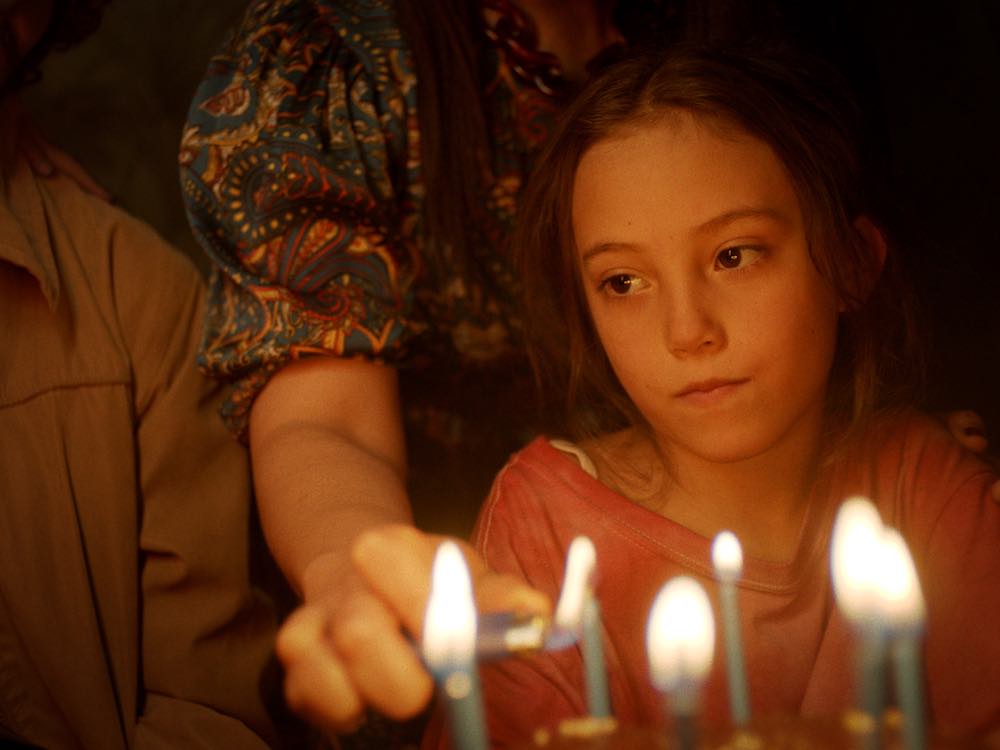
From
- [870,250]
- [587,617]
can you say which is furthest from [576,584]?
[870,250]

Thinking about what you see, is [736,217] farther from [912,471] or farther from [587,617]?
[587,617]

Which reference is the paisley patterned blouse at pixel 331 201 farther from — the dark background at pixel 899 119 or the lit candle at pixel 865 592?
the lit candle at pixel 865 592

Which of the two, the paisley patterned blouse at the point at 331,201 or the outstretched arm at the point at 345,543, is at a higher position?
the paisley patterned blouse at the point at 331,201

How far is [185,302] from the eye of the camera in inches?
49.8

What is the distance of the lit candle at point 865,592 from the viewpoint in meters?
0.47

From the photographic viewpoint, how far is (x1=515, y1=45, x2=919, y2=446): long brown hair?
96 centimetres

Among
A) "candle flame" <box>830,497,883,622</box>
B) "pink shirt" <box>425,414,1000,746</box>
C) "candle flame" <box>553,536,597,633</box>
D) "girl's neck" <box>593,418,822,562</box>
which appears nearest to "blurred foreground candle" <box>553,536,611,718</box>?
"candle flame" <box>553,536,597,633</box>

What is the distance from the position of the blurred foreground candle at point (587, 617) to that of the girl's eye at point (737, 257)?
0.36 m

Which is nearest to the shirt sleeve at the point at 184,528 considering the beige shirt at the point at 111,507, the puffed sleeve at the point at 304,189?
the beige shirt at the point at 111,507

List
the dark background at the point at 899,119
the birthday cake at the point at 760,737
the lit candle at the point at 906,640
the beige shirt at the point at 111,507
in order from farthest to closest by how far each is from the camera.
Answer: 1. the dark background at the point at 899,119
2. the beige shirt at the point at 111,507
3. the birthday cake at the point at 760,737
4. the lit candle at the point at 906,640

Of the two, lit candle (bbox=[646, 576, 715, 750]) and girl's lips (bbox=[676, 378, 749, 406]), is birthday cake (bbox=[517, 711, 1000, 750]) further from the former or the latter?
girl's lips (bbox=[676, 378, 749, 406])

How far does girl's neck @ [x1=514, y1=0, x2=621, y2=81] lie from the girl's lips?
44cm

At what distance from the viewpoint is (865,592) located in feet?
1.65

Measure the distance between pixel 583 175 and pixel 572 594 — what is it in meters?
0.46
